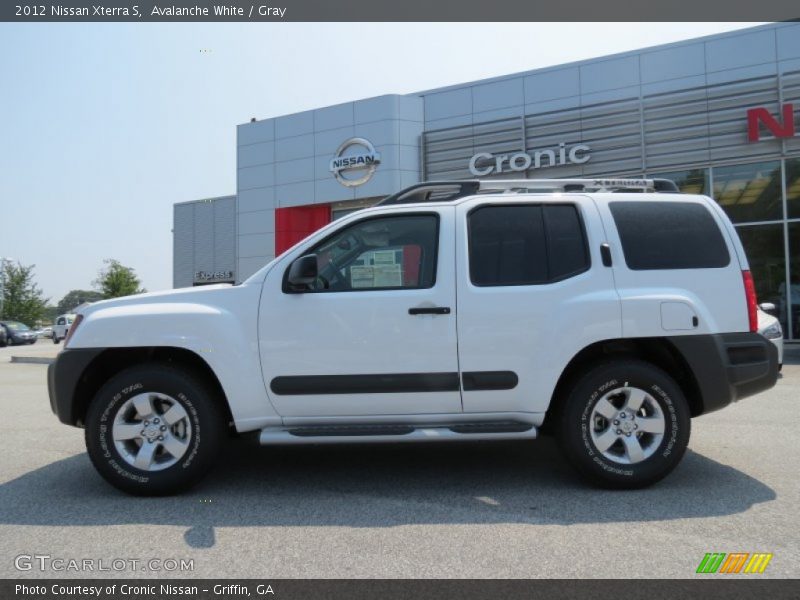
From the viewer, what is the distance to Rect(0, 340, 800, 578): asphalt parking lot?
3041 millimetres

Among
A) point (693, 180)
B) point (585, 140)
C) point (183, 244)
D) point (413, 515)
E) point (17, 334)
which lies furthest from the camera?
point (17, 334)

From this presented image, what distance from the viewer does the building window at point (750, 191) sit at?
15484 millimetres

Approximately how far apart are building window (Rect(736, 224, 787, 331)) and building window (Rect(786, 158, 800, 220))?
1.48ft

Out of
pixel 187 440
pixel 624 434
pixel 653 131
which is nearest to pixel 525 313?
pixel 624 434

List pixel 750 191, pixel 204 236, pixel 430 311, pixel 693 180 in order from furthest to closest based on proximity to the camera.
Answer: pixel 204 236, pixel 693 180, pixel 750 191, pixel 430 311

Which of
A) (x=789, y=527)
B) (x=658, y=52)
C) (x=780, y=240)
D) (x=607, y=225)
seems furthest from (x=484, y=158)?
(x=789, y=527)

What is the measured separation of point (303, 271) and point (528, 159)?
48.8ft

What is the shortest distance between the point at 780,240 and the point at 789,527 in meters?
14.4

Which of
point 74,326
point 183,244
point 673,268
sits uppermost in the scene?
point 183,244

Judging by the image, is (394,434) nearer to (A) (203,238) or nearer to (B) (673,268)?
(B) (673,268)

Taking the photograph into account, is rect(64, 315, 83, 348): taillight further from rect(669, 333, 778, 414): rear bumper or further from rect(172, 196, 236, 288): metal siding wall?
rect(172, 196, 236, 288): metal siding wall

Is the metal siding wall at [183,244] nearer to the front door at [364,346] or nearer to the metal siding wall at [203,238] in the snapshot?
the metal siding wall at [203,238]

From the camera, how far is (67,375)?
165 inches

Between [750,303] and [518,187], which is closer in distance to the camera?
[750,303]
